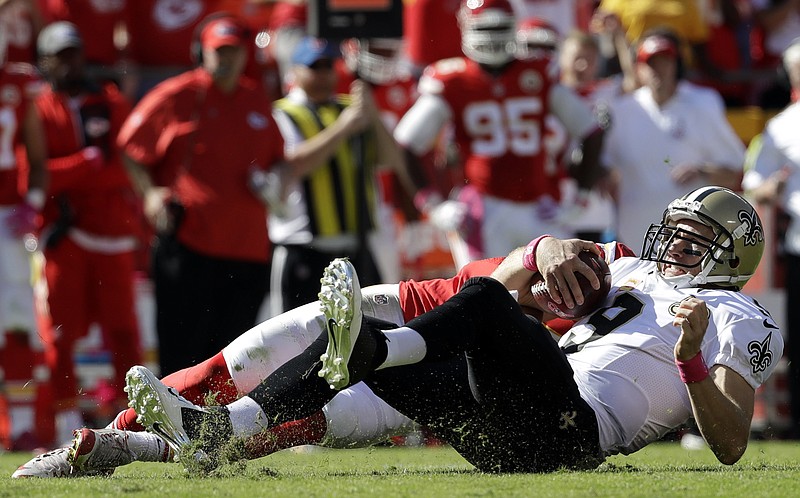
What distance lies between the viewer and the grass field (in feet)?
14.4

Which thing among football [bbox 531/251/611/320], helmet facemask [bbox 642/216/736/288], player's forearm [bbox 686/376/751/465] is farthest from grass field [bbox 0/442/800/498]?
helmet facemask [bbox 642/216/736/288]

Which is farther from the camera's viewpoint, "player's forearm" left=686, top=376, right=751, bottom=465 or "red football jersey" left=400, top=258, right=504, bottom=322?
"red football jersey" left=400, top=258, right=504, bottom=322

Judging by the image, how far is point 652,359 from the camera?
5.03m

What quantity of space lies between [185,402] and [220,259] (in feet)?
12.6

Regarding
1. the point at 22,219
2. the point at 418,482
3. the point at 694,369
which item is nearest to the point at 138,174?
the point at 22,219

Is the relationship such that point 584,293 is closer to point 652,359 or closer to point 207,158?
point 652,359

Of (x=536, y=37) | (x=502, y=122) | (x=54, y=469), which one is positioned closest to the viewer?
(x=54, y=469)

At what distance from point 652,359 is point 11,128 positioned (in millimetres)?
4908

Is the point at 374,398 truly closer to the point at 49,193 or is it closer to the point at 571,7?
the point at 49,193

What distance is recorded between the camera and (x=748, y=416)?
483 centimetres

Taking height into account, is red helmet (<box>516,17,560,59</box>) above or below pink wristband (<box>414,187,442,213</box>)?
above

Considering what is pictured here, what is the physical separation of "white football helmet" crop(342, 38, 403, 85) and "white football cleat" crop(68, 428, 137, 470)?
4.25 metres

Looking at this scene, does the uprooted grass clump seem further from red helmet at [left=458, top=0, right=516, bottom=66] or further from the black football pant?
red helmet at [left=458, top=0, right=516, bottom=66]

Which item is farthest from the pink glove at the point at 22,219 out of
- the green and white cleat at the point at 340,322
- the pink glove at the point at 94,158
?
the green and white cleat at the point at 340,322
